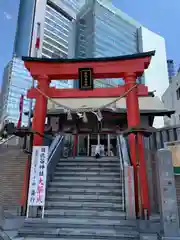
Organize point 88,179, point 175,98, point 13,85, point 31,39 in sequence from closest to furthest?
point 88,179
point 175,98
point 31,39
point 13,85

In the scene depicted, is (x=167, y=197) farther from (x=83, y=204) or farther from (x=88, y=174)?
(x=88, y=174)

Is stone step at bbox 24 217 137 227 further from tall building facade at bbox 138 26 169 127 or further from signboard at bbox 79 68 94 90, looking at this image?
tall building facade at bbox 138 26 169 127

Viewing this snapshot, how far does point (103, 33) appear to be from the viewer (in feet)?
147

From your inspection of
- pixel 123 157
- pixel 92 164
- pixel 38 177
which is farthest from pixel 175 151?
pixel 38 177

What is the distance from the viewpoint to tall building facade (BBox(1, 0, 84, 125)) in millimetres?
43219

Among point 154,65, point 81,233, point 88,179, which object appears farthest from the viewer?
point 154,65

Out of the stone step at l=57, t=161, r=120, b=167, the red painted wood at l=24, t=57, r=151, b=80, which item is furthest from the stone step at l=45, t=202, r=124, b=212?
the red painted wood at l=24, t=57, r=151, b=80

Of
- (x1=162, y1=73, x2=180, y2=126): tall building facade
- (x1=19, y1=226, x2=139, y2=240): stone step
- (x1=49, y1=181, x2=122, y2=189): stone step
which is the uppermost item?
(x1=162, y1=73, x2=180, y2=126): tall building facade

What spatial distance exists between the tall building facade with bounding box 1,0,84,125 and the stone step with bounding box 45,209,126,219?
68.7 feet

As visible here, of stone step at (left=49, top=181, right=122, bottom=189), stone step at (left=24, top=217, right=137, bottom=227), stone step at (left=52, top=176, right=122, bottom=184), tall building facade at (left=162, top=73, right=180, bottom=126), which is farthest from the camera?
tall building facade at (left=162, top=73, right=180, bottom=126)

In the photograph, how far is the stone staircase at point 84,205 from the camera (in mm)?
5042

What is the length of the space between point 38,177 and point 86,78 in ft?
14.4

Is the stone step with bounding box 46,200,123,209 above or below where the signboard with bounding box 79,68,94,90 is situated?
below

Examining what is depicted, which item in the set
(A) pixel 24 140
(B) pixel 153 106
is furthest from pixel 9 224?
(B) pixel 153 106
